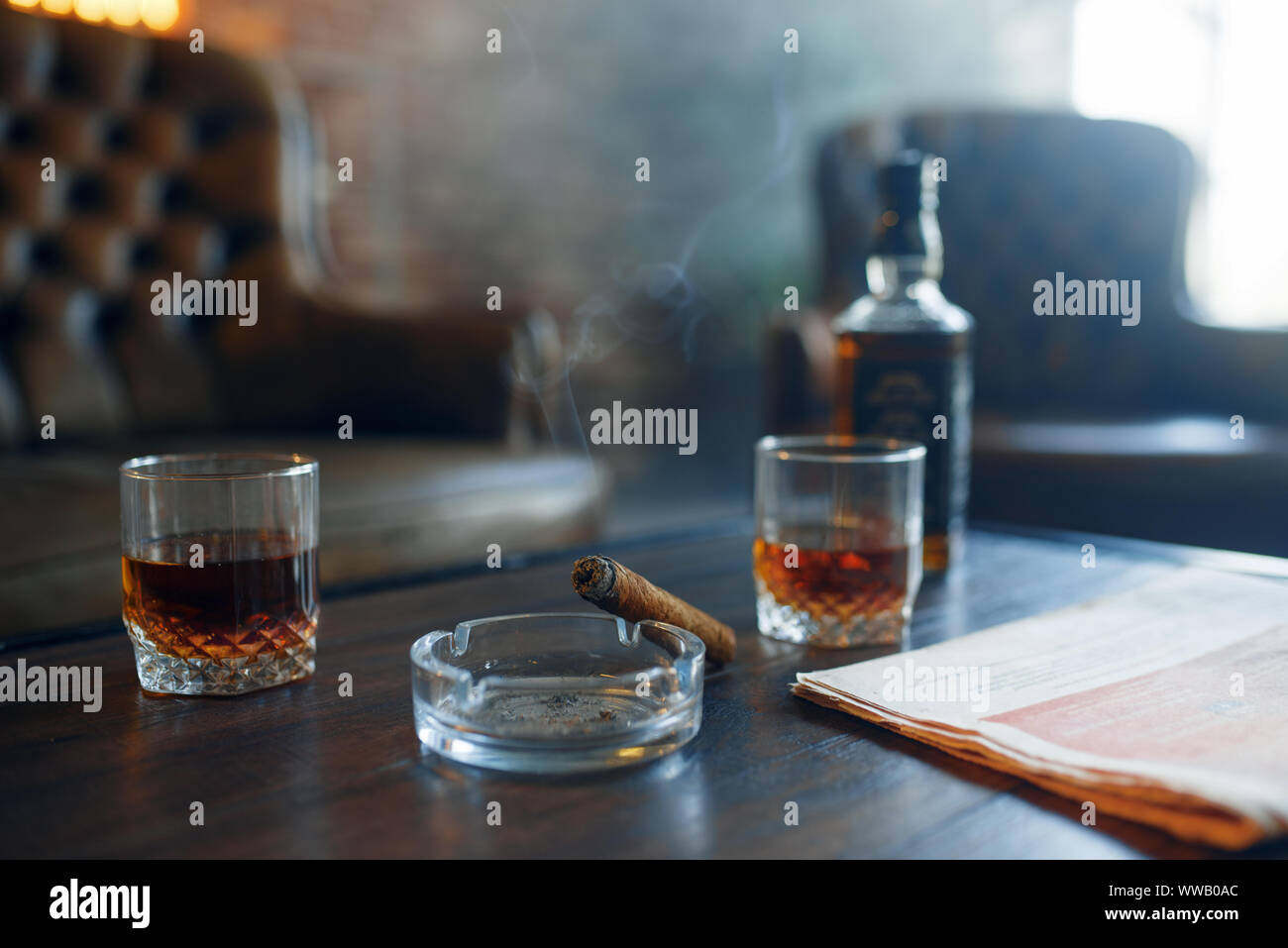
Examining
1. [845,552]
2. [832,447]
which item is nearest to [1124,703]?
[845,552]

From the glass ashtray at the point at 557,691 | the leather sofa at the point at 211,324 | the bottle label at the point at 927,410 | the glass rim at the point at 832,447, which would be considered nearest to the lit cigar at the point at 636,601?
the glass ashtray at the point at 557,691

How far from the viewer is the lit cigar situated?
549mm

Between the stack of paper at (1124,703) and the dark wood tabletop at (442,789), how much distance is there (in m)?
0.01

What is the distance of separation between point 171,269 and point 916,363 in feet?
4.69

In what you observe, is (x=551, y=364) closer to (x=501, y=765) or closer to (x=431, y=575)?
(x=431, y=575)

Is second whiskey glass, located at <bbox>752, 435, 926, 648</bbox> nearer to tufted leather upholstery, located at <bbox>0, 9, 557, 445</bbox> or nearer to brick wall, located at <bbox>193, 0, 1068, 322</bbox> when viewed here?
tufted leather upholstery, located at <bbox>0, 9, 557, 445</bbox>

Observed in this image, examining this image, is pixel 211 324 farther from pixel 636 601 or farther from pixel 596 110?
pixel 596 110

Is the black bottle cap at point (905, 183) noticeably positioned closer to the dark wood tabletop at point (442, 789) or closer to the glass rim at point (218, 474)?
the dark wood tabletop at point (442, 789)

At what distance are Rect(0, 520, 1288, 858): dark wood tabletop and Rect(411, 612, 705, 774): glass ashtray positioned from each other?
0.5 inches

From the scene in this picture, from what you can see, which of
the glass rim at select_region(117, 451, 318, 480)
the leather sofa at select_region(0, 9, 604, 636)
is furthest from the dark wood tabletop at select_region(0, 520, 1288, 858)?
the leather sofa at select_region(0, 9, 604, 636)

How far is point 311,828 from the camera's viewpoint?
1.41 ft

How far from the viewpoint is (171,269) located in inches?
72.1

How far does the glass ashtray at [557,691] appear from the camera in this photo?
0.48 m

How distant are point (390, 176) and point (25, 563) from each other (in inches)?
90.5
